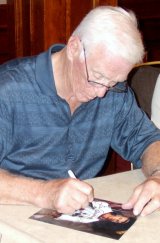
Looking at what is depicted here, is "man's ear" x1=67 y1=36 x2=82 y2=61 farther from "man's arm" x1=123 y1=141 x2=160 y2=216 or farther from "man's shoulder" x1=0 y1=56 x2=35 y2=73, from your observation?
"man's arm" x1=123 y1=141 x2=160 y2=216

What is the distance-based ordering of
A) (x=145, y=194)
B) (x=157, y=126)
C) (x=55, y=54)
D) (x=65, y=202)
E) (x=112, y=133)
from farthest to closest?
(x=157, y=126) < (x=112, y=133) < (x=55, y=54) < (x=145, y=194) < (x=65, y=202)

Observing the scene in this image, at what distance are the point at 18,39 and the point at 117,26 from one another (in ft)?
5.36

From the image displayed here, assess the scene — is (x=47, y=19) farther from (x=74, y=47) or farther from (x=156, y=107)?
(x=74, y=47)

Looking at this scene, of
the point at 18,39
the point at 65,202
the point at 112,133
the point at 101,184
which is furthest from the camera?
the point at 18,39

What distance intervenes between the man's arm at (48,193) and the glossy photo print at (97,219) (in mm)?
25

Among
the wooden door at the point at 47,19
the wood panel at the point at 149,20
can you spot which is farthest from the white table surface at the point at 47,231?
the wood panel at the point at 149,20

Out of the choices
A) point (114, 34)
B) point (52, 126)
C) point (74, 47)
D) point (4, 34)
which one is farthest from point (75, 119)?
point (4, 34)

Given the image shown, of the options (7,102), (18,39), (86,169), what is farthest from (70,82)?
(18,39)

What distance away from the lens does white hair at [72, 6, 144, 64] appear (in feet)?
4.79

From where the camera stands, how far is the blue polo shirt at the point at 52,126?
1.59 m

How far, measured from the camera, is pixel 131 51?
1474 millimetres

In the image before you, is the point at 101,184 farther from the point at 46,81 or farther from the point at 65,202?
the point at 46,81

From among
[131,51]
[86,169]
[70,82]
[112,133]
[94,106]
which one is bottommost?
[86,169]

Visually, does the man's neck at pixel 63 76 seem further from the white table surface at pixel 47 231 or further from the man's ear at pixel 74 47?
the white table surface at pixel 47 231
